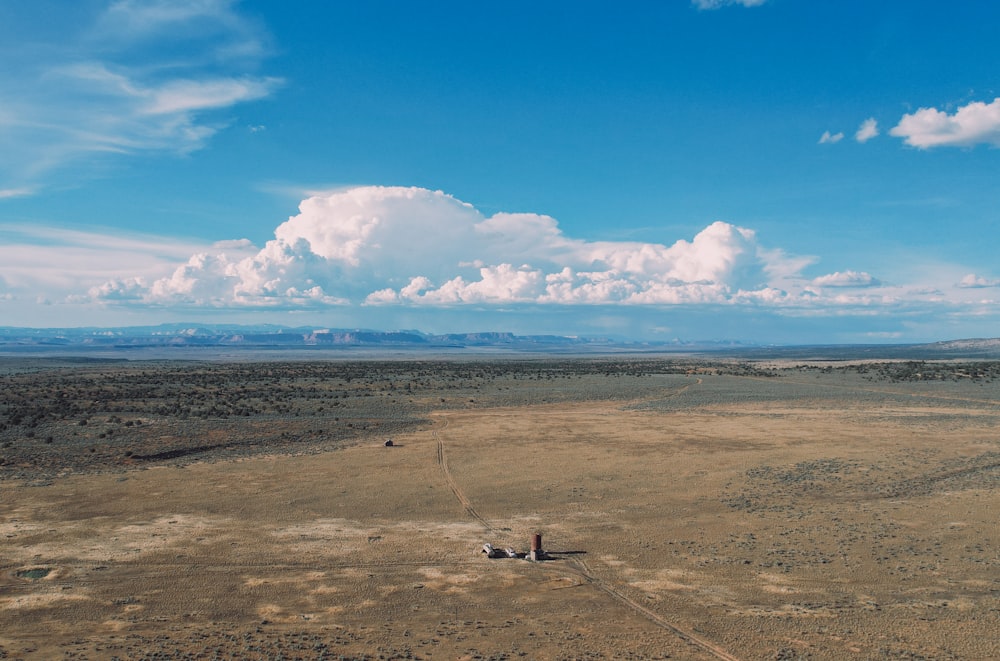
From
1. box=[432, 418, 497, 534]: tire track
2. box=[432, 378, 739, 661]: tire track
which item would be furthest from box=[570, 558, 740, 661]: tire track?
box=[432, 418, 497, 534]: tire track

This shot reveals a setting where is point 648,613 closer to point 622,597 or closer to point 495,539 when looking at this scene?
point 622,597

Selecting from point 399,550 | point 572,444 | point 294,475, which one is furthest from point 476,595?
point 572,444

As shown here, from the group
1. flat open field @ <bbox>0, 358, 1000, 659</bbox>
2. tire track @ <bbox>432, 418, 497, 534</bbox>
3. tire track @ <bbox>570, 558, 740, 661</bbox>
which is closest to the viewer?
tire track @ <bbox>570, 558, 740, 661</bbox>

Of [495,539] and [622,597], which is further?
[495,539]

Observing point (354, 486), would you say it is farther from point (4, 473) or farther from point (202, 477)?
point (4, 473)

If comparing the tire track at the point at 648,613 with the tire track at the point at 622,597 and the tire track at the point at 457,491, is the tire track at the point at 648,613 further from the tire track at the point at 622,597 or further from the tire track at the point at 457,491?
the tire track at the point at 457,491

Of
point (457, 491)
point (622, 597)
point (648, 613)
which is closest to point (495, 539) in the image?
point (622, 597)

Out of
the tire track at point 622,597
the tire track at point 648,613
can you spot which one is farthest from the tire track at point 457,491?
the tire track at point 648,613

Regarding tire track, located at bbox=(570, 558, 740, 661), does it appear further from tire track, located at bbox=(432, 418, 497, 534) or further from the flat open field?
tire track, located at bbox=(432, 418, 497, 534)
